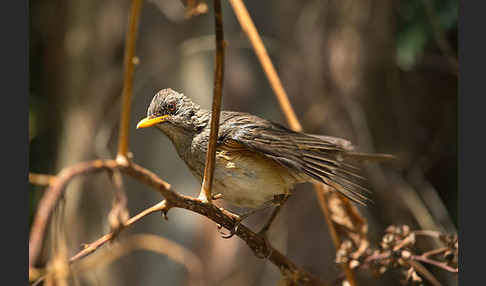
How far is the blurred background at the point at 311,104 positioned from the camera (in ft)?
10.8

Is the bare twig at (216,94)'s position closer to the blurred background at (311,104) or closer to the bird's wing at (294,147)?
the bird's wing at (294,147)

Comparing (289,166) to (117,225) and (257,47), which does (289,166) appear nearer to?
(257,47)

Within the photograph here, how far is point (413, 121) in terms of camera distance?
3.69m

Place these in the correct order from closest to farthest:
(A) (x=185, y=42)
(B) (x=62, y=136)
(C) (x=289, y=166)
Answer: (C) (x=289, y=166) < (A) (x=185, y=42) < (B) (x=62, y=136)

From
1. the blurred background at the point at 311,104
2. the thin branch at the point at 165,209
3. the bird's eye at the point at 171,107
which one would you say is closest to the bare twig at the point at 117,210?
the thin branch at the point at 165,209

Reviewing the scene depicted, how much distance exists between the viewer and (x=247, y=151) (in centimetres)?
208

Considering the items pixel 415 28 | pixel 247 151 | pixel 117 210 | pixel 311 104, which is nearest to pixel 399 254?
pixel 247 151

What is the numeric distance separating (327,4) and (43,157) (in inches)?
103

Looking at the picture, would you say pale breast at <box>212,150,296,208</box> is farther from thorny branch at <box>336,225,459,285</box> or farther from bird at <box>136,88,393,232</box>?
thorny branch at <box>336,225,459,285</box>

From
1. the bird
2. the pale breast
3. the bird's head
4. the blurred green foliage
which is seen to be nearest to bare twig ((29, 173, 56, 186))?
the bird's head

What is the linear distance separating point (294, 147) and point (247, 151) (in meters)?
0.22

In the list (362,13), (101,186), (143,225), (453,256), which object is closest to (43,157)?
(101,186)

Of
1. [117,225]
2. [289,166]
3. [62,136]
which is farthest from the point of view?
[62,136]

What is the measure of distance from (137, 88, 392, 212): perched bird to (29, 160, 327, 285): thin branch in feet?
1.02
